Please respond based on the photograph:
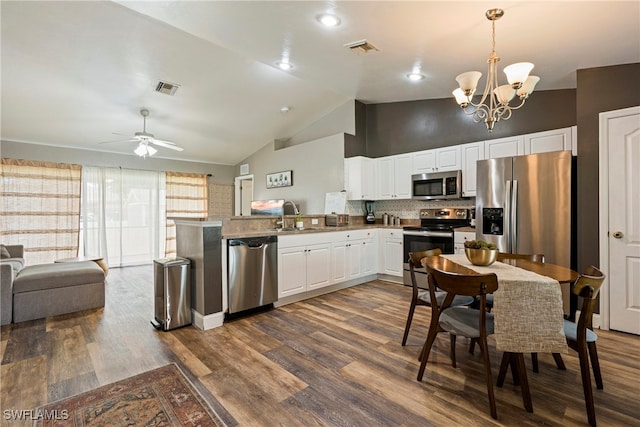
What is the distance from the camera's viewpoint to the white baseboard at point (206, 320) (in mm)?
3020

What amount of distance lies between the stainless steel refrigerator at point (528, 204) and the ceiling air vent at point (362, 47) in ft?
6.25

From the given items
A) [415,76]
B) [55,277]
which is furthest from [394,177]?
[55,277]

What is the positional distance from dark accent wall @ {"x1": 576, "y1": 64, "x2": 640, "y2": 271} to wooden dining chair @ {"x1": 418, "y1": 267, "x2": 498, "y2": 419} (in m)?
1.78

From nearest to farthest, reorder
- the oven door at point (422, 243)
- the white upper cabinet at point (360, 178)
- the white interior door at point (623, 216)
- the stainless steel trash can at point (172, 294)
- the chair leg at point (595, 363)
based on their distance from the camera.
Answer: the chair leg at point (595, 363)
the white interior door at point (623, 216)
the stainless steel trash can at point (172, 294)
the oven door at point (422, 243)
the white upper cabinet at point (360, 178)

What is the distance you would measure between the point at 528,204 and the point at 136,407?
3.93 m

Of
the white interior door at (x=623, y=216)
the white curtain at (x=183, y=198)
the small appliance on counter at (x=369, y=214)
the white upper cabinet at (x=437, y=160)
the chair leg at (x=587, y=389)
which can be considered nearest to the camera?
the chair leg at (x=587, y=389)

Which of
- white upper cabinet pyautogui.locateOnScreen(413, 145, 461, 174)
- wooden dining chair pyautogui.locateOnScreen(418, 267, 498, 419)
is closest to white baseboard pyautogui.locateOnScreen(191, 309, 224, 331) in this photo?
wooden dining chair pyautogui.locateOnScreen(418, 267, 498, 419)

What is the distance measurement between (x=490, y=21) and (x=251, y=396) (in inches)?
132

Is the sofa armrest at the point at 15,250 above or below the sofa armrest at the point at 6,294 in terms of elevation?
above


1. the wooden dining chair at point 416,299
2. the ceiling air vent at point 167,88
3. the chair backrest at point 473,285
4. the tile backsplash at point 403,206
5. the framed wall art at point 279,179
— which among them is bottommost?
the wooden dining chair at point 416,299

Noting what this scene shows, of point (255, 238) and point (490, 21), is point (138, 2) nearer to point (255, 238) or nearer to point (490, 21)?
point (255, 238)

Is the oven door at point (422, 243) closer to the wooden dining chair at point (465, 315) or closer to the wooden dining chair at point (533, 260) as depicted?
the wooden dining chair at point (533, 260)

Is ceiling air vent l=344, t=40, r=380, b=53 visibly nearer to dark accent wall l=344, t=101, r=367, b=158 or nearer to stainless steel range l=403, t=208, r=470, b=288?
dark accent wall l=344, t=101, r=367, b=158

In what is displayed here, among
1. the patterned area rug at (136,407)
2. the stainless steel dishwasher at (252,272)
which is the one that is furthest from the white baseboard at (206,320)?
the patterned area rug at (136,407)
